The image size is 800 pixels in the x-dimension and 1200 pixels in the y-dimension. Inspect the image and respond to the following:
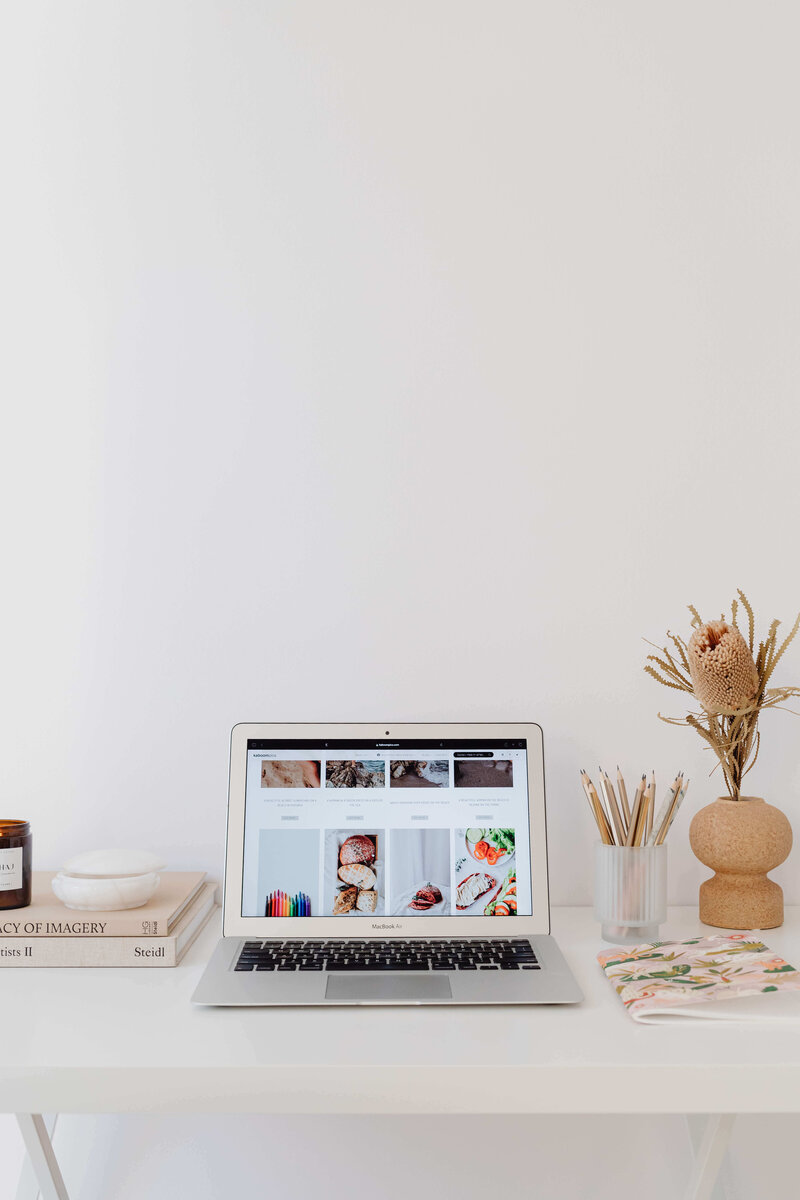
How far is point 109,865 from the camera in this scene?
101 centimetres

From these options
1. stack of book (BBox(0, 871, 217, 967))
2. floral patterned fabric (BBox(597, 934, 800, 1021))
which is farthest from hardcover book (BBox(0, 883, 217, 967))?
floral patterned fabric (BBox(597, 934, 800, 1021))

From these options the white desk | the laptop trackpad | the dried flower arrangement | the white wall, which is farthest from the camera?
the white wall

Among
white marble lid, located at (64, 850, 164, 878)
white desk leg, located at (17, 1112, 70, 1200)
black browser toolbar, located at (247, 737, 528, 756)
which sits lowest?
white desk leg, located at (17, 1112, 70, 1200)

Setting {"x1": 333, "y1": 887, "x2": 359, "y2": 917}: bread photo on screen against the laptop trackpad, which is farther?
{"x1": 333, "y1": 887, "x2": 359, "y2": 917}: bread photo on screen

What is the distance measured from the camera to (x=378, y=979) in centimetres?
89

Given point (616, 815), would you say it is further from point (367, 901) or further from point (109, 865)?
point (109, 865)

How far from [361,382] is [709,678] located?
0.58 meters

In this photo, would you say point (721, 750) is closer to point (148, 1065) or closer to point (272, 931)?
point (272, 931)

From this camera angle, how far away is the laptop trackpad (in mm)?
841

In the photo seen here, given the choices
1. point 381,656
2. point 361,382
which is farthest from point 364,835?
point 361,382

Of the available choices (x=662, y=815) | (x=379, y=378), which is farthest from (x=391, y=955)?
(x=379, y=378)

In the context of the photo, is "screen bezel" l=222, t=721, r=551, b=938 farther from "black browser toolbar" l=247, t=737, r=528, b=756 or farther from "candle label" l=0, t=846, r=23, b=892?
"candle label" l=0, t=846, r=23, b=892

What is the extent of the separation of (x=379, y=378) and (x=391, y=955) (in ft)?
2.33

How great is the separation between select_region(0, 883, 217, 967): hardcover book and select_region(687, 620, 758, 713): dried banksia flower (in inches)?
25.4
